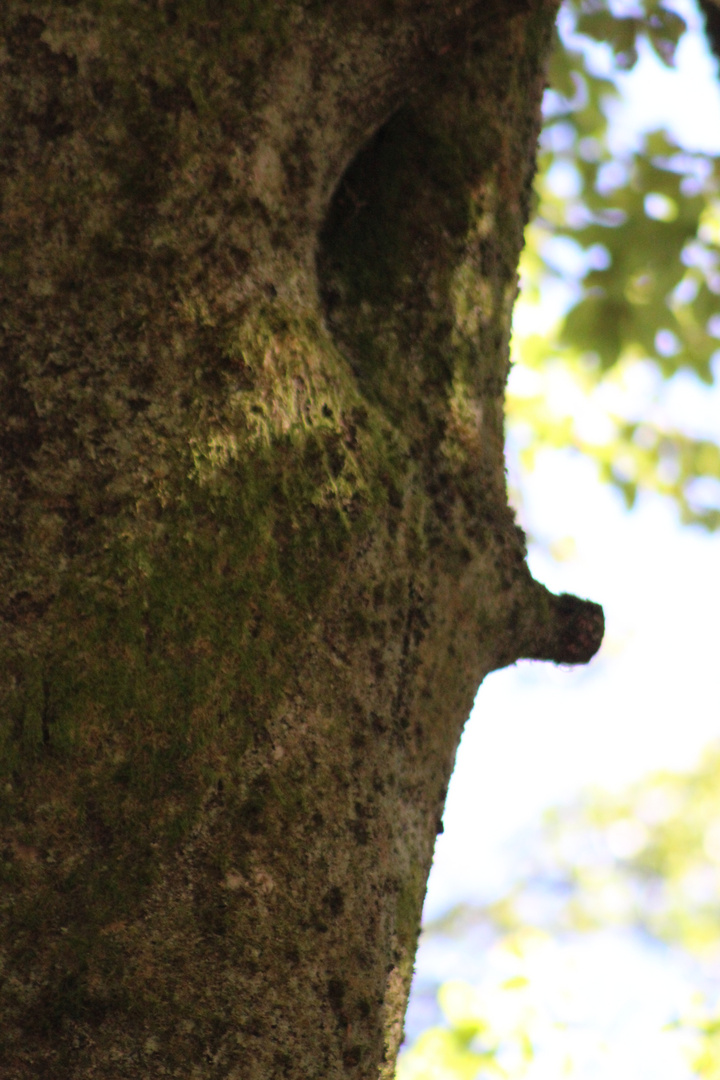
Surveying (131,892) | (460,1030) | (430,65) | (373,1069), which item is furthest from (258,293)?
(460,1030)

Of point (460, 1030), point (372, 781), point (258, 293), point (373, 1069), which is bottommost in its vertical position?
point (373, 1069)

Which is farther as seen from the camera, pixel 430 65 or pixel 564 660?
pixel 564 660

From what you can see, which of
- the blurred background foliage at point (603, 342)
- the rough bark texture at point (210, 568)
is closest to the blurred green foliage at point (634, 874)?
the blurred background foliage at point (603, 342)

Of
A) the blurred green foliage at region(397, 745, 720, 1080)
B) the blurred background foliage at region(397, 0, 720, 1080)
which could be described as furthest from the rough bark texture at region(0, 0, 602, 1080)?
the blurred green foliage at region(397, 745, 720, 1080)

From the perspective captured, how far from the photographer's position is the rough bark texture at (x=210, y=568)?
0.92 meters

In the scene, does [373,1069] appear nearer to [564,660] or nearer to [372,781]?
[372,781]

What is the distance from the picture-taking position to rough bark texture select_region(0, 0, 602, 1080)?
920 mm

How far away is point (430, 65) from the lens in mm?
1304

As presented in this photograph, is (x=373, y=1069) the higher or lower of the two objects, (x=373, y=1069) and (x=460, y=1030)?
the lower

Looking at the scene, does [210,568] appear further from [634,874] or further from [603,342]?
[634,874]

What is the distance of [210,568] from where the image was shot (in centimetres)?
99

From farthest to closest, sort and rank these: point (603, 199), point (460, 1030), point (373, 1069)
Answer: point (603, 199)
point (460, 1030)
point (373, 1069)

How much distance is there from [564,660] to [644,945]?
47.1 feet

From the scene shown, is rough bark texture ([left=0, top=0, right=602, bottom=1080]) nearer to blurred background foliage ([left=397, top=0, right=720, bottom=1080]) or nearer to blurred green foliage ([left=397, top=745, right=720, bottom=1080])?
blurred background foliage ([left=397, top=0, right=720, bottom=1080])
